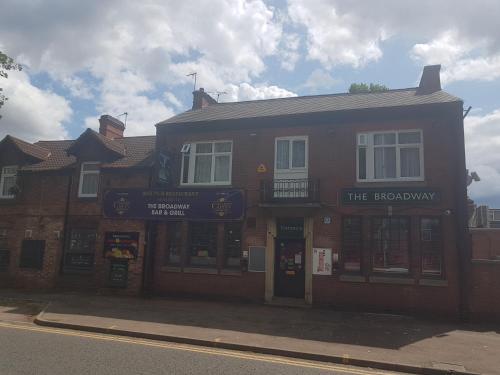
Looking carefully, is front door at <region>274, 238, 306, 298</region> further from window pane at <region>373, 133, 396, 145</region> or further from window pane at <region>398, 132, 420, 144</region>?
window pane at <region>398, 132, 420, 144</region>

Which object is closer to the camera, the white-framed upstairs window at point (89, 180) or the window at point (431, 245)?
the window at point (431, 245)

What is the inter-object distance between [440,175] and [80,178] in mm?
14357

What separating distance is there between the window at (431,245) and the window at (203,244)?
733cm

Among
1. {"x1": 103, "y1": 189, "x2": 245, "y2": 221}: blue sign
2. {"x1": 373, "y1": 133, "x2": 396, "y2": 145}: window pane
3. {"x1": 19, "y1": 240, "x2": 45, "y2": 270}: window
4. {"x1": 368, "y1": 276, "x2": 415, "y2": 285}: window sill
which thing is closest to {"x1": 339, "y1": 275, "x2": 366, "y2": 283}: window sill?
{"x1": 368, "y1": 276, "x2": 415, "y2": 285}: window sill

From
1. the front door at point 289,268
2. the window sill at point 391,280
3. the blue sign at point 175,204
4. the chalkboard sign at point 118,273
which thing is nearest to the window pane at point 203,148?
the blue sign at point 175,204

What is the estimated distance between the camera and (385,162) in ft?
45.3

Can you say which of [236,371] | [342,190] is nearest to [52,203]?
[342,190]

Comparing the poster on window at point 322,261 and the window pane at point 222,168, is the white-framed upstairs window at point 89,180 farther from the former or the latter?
the poster on window at point 322,261

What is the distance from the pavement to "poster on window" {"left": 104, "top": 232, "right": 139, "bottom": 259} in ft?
6.63

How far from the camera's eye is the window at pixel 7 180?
18.5 m

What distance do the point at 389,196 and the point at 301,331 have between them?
5.63 meters

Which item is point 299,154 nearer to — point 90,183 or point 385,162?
point 385,162

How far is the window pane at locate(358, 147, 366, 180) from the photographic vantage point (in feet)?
45.5

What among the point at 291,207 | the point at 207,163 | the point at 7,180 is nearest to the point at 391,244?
the point at 291,207
